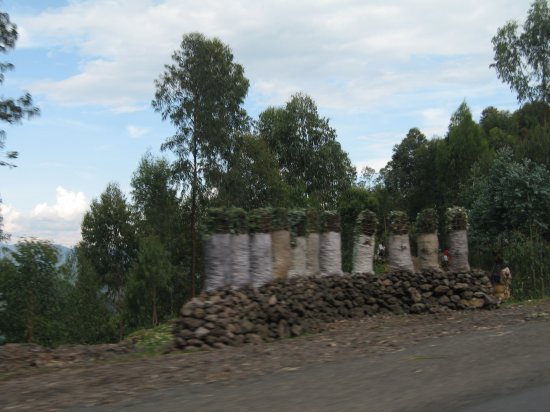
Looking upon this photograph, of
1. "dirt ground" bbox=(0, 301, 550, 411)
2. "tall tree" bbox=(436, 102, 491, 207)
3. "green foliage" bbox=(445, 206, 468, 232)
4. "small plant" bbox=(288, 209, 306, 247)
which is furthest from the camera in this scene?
"tall tree" bbox=(436, 102, 491, 207)

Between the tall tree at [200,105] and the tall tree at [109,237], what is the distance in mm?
24182

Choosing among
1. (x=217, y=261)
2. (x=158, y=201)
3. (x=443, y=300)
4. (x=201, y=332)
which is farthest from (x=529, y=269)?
(x=158, y=201)

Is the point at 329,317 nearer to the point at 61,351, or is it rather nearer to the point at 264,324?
the point at 264,324

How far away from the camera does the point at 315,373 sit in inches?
302

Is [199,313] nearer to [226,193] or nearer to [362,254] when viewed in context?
[362,254]

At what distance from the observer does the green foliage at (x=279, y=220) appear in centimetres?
1382

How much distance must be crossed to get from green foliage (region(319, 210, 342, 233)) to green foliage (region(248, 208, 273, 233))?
2.01 metres

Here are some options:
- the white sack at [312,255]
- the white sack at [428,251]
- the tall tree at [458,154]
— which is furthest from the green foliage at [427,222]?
the tall tree at [458,154]

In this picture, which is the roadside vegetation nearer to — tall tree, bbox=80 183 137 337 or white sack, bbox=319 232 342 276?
tall tree, bbox=80 183 137 337

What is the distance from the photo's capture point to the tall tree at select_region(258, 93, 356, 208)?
53781mm

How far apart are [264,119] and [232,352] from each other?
46.8m

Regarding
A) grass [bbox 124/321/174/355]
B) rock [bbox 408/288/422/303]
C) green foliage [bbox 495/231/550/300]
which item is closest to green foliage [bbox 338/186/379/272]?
green foliage [bbox 495/231/550/300]

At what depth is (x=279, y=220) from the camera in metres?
13.9

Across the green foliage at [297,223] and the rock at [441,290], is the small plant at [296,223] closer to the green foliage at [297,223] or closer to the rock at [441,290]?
the green foliage at [297,223]
